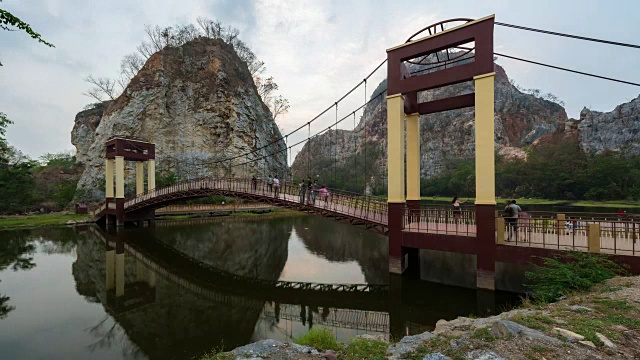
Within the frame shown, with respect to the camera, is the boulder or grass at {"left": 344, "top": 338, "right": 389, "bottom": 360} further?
grass at {"left": 344, "top": 338, "right": 389, "bottom": 360}

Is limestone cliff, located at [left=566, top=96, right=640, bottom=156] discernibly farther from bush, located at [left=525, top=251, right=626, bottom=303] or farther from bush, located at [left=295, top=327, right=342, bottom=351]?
bush, located at [left=295, top=327, right=342, bottom=351]

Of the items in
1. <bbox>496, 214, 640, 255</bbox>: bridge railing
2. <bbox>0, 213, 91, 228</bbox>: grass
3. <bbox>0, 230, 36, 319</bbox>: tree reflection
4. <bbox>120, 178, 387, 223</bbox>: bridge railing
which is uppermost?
<bbox>120, 178, 387, 223</bbox>: bridge railing

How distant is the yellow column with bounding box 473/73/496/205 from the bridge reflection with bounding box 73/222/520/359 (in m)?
2.74

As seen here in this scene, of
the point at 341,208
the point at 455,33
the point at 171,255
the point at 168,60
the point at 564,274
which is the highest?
the point at 168,60

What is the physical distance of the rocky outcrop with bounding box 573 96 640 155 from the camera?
153 feet

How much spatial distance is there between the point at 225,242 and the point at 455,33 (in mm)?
14464

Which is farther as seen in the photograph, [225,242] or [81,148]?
[81,148]

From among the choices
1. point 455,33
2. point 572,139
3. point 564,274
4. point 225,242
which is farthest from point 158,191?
point 572,139

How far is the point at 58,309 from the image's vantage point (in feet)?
25.9

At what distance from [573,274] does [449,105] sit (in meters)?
6.38

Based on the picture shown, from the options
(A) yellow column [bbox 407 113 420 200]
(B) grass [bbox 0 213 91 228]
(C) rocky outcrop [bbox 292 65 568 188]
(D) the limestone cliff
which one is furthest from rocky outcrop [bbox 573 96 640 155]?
(B) grass [bbox 0 213 91 228]

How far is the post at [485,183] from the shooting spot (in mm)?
8016

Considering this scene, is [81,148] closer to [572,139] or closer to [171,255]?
[171,255]

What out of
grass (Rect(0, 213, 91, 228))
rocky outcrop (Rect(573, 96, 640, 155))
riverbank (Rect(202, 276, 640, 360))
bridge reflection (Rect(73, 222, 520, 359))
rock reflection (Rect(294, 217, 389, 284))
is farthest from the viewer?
rocky outcrop (Rect(573, 96, 640, 155))
